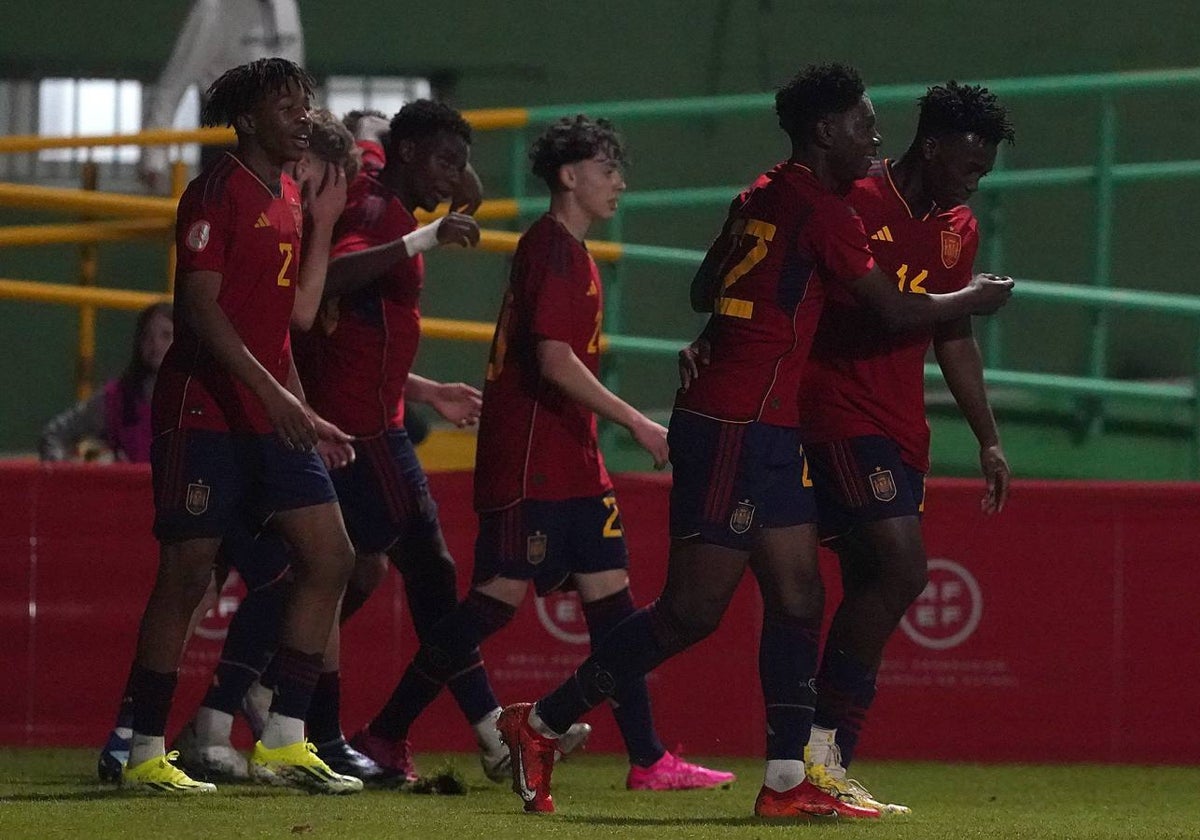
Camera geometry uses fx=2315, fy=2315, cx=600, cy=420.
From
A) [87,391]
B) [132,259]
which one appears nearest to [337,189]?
[87,391]

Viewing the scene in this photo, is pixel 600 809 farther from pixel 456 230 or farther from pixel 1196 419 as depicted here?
pixel 1196 419

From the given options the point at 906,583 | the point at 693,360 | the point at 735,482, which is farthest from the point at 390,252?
the point at 906,583

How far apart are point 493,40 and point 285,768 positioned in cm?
718

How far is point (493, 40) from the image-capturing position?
1292cm

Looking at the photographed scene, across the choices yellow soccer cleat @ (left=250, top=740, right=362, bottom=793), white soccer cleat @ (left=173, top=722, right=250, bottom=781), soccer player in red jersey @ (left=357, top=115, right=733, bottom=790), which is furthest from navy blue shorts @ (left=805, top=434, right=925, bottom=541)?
white soccer cleat @ (left=173, top=722, right=250, bottom=781)

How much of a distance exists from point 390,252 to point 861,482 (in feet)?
5.36

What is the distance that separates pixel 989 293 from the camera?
19.6 ft

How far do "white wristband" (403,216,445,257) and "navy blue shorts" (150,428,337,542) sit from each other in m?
0.90

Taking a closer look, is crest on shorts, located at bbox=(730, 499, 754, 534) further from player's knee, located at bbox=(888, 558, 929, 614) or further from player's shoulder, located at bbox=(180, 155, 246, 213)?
player's shoulder, located at bbox=(180, 155, 246, 213)

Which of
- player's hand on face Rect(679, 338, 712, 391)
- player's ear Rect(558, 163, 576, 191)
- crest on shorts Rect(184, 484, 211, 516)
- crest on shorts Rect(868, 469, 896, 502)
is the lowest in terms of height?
crest on shorts Rect(184, 484, 211, 516)

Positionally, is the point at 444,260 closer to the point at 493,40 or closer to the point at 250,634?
the point at 493,40

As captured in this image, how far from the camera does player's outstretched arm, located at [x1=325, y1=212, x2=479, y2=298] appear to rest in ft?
22.3

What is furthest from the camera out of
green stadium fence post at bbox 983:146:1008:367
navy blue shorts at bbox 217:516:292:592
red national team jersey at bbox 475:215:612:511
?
green stadium fence post at bbox 983:146:1008:367

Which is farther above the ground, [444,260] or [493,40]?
[493,40]
